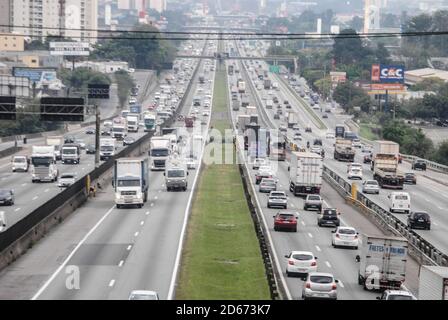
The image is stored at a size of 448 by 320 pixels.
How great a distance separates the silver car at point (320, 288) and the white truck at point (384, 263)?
4.44 m

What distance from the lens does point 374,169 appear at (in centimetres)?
9975

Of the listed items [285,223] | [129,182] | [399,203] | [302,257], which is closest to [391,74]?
[399,203]

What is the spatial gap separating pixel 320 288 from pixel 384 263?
5071 millimetres

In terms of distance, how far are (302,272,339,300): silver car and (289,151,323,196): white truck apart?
143 feet

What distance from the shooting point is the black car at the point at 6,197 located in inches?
2891

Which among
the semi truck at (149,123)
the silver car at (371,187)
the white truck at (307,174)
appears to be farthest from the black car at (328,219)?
the semi truck at (149,123)

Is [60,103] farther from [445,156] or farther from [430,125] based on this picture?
[430,125]

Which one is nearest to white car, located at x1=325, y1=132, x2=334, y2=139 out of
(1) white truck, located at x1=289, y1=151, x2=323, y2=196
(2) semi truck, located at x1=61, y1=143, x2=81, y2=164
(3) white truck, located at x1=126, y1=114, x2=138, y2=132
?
(3) white truck, located at x1=126, y1=114, x2=138, y2=132

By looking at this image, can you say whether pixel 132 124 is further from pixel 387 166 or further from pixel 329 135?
pixel 387 166

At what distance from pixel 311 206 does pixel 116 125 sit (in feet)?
236

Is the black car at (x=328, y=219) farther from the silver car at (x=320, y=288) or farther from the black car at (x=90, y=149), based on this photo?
the black car at (x=90, y=149)

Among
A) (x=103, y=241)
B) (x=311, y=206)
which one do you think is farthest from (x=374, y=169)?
(x=103, y=241)

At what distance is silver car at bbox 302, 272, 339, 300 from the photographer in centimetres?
3819

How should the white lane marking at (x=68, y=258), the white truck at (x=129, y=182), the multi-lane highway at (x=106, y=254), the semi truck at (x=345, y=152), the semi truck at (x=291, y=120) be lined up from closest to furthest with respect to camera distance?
the white lane marking at (x=68, y=258)
the multi-lane highway at (x=106, y=254)
the white truck at (x=129, y=182)
the semi truck at (x=345, y=152)
the semi truck at (x=291, y=120)
